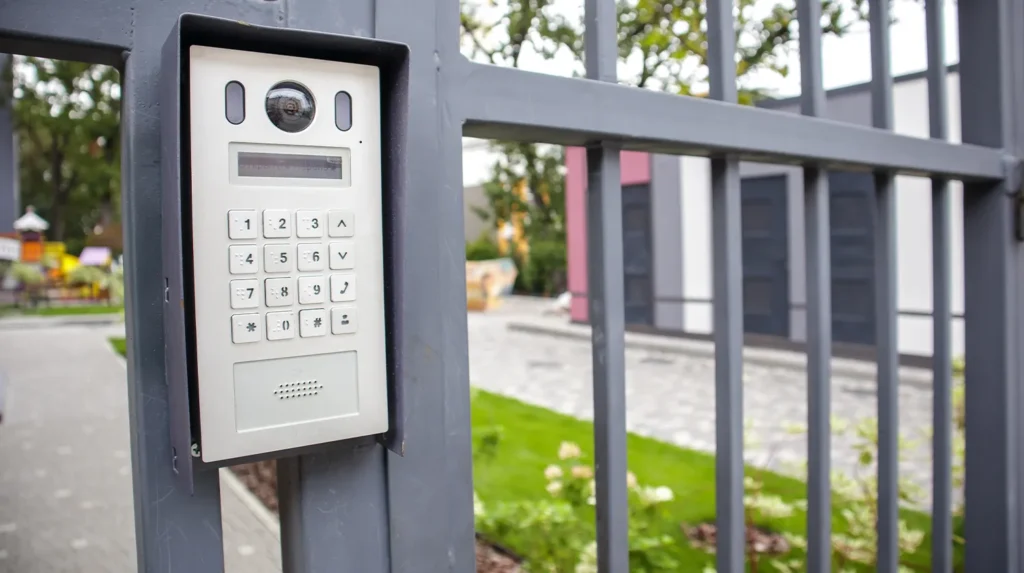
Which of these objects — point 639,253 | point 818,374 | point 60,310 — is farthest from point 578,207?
point 60,310

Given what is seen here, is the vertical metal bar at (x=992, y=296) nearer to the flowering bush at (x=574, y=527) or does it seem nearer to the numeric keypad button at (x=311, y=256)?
the flowering bush at (x=574, y=527)

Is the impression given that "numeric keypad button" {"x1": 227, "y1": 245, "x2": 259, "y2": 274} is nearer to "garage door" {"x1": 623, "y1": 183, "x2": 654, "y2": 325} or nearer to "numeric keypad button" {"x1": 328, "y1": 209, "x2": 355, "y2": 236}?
"numeric keypad button" {"x1": 328, "y1": 209, "x2": 355, "y2": 236}

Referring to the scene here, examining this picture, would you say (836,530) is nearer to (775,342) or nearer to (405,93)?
(405,93)

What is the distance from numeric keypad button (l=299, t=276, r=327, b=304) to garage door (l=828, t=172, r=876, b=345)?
792 cm

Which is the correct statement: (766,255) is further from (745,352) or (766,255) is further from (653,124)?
(653,124)

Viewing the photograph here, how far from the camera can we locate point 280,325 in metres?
0.67

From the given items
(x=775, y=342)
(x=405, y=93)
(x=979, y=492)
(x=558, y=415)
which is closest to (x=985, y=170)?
(x=979, y=492)

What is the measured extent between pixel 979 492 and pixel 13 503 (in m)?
Answer: 4.41

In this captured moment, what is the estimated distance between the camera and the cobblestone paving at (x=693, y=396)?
4.81 metres

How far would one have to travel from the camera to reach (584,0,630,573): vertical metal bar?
38.1 inches

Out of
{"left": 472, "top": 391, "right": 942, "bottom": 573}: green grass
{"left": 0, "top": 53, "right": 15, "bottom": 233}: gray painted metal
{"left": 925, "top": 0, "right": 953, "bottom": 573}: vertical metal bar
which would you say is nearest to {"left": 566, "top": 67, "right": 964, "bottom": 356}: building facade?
{"left": 472, "top": 391, "right": 942, "bottom": 573}: green grass

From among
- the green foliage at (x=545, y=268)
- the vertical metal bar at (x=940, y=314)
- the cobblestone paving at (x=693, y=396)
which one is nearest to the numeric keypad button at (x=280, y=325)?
the vertical metal bar at (x=940, y=314)

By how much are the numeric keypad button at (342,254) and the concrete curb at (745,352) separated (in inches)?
219

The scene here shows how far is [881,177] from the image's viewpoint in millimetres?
1391
